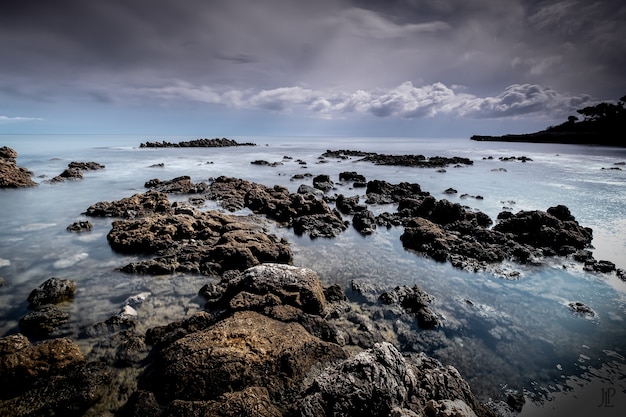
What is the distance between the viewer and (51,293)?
26.2ft

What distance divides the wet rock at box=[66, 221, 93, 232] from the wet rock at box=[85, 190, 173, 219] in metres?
2.12

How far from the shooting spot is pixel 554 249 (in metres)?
12.8

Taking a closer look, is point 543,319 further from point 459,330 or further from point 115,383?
point 115,383

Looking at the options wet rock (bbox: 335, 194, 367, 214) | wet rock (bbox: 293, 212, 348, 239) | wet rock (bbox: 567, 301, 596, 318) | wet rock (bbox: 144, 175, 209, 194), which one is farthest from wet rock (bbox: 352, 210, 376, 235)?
wet rock (bbox: 144, 175, 209, 194)

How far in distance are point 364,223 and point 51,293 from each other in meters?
12.5

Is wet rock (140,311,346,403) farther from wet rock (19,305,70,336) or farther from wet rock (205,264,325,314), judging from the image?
wet rock (19,305,70,336)

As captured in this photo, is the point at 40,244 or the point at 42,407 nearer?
the point at 42,407

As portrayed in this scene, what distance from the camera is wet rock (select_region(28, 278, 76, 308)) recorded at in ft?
25.7

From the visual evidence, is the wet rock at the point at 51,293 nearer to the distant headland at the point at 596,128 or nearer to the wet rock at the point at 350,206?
the wet rock at the point at 350,206

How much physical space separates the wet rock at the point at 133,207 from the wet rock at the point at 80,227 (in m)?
2.12

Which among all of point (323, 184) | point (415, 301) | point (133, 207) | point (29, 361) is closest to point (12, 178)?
point (133, 207)

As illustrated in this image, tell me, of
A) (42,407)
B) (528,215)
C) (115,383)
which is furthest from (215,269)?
(528,215)

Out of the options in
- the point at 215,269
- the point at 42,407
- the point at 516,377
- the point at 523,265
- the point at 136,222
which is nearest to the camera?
the point at 42,407

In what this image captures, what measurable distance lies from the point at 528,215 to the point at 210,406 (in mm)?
16591
